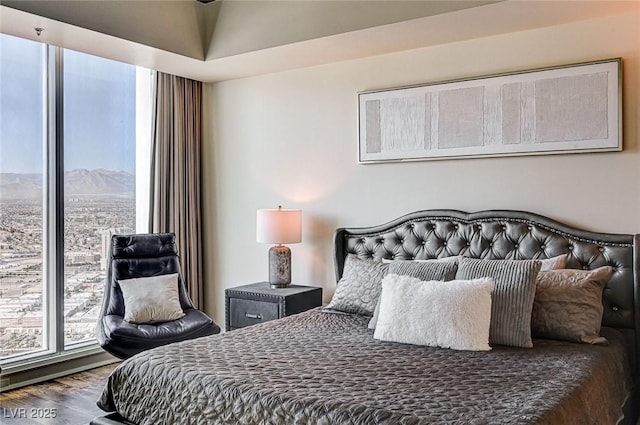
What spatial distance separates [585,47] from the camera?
338cm

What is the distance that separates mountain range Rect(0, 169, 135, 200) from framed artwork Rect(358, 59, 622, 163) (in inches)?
80.4

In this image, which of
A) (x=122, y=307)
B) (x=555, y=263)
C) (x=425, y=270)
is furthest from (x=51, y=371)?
(x=555, y=263)

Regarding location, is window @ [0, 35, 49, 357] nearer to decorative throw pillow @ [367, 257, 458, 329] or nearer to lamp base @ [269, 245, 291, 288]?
lamp base @ [269, 245, 291, 288]

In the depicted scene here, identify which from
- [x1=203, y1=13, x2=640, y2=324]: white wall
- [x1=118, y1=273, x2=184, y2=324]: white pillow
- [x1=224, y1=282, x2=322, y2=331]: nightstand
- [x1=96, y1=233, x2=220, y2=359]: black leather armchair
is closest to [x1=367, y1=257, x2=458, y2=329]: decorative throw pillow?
[x1=203, y1=13, x2=640, y2=324]: white wall

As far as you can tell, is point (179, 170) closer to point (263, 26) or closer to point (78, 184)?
point (78, 184)

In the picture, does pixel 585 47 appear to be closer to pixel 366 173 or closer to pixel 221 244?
pixel 366 173

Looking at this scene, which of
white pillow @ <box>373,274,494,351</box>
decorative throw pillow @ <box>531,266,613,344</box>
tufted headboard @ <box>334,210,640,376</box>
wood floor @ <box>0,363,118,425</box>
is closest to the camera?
white pillow @ <box>373,274,494,351</box>

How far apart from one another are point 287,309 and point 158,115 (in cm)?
205

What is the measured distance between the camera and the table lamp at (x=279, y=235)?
425 centimetres

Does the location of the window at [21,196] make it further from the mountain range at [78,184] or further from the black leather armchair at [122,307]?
the black leather armchair at [122,307]

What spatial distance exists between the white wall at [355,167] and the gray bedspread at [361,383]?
3.23 ft

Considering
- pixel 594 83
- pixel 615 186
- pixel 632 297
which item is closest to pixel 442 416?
pixel 632 297

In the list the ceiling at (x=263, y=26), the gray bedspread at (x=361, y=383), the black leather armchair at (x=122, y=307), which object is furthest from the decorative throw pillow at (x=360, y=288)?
the ceiling at (x=263, y=26)

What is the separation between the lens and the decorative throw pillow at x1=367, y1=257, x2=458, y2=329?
318cm
